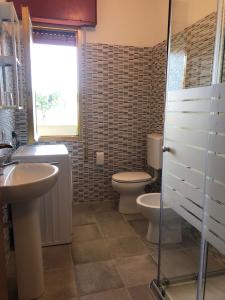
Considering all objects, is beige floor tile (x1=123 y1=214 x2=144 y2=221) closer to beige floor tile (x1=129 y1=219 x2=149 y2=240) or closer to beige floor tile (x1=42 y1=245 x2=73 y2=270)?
beige floor tile (x1=129 y1=219 x2=149 y2=240)

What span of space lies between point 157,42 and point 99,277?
2.68 metres

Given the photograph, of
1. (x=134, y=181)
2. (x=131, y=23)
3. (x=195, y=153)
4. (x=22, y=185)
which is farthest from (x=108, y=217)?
(x=131, y=23)

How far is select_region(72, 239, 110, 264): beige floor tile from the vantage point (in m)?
2.03

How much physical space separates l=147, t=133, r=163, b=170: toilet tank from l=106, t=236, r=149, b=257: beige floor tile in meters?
0.84

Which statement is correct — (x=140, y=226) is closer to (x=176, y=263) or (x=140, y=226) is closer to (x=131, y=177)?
(x=131, y=177)

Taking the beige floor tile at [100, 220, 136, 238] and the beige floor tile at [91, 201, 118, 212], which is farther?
the beige floor tile at [91, 201, 118, 212]

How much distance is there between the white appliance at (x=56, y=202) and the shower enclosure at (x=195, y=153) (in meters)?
0.89

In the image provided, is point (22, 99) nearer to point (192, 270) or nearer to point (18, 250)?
point (18, 250)

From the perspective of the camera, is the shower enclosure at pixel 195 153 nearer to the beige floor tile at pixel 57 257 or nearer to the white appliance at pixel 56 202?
the beige floor tile at pixel 57 257

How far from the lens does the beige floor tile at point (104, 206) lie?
303 cm

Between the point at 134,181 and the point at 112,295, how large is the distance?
1280mm

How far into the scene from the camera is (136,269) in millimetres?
1908

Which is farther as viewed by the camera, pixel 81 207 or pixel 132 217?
pixel 81 207

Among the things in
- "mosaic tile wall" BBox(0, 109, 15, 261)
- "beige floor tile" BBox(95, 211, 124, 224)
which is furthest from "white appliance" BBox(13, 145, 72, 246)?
"beige floor tile" BBox(95, 211, 124, 224)
